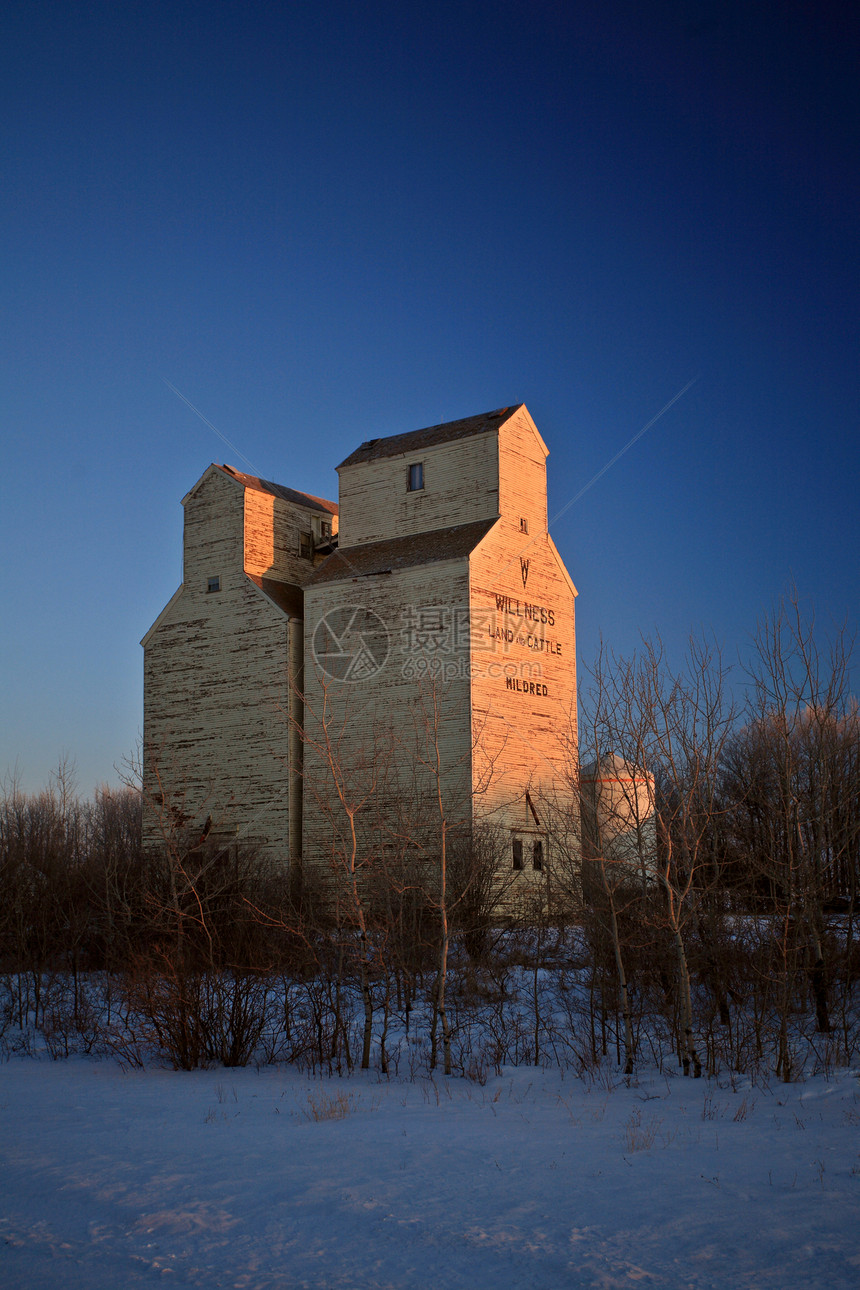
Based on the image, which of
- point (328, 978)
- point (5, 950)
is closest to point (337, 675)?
point (5, 950)

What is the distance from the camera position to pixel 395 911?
1133 inches

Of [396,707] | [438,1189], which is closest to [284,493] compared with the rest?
[396,707]

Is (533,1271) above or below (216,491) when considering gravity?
below

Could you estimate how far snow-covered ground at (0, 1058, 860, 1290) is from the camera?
778cm

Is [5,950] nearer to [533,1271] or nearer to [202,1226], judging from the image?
[202,1226]

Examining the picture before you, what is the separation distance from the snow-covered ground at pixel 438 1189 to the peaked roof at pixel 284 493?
91.8 feet

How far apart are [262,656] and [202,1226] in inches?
1193

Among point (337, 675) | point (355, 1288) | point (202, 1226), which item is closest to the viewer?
point (355, 1288)

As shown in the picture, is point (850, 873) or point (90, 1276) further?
point (850, 873)

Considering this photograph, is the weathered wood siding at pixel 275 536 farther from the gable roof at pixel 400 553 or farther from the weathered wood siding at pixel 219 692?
the gable roof at pixel 400 553

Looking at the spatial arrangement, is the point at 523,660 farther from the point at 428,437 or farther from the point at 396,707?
the point at 428,437

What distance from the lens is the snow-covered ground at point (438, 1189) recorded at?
7.78 m

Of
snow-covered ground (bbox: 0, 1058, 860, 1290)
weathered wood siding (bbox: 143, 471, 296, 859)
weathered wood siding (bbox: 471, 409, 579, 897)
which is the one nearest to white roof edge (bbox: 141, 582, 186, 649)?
weathered wood siding (bbox: 143, 471, 296, 859)

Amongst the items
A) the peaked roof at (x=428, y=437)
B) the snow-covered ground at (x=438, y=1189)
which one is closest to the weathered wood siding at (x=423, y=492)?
the peaked roof at (x=428, y=437)
